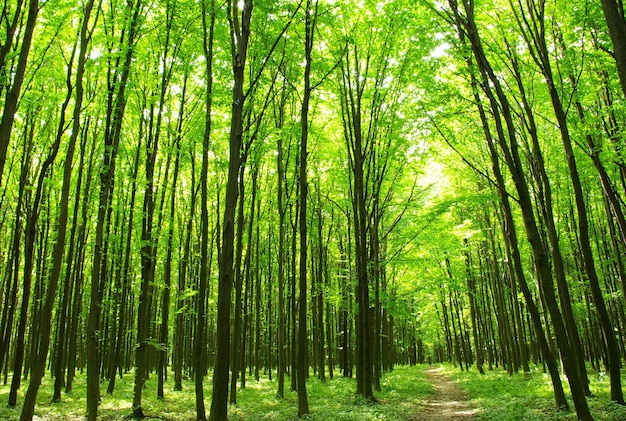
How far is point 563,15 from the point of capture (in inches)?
401

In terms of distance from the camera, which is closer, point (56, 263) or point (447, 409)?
point (56, 263)

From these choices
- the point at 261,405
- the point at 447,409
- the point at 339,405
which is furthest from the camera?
the point at 261,405

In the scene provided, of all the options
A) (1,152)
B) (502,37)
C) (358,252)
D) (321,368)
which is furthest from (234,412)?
(502,37)

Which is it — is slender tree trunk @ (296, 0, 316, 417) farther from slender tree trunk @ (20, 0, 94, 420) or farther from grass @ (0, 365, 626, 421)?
slender tree trunk @ (20, 0, 94, 420)

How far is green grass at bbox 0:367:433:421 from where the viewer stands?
1053cm

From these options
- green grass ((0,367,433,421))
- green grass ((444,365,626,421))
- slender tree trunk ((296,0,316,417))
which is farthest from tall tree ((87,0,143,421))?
green grass ((444,365,626,421))

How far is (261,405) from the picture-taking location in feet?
44.1

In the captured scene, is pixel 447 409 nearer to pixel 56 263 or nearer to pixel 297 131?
pixel 297 131

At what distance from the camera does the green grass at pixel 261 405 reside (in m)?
10.5

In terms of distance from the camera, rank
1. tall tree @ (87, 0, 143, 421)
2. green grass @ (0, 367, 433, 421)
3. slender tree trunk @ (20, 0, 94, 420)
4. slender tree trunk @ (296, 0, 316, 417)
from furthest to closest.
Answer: green grass @ (0, 367, 433, 421) → slender tree trunk @ (296, 0, 316, 417) → tall tree @ (87, 0, 143, 421) → slender tree trunk @ (20, 0, 94, 420)

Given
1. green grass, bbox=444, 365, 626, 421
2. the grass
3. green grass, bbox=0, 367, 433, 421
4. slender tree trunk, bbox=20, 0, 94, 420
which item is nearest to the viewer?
slender tree trunk, bbox=20, 0, 94, 420

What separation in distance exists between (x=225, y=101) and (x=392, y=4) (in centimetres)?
613

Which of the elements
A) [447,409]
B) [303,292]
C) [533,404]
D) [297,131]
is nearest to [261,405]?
[303,292]

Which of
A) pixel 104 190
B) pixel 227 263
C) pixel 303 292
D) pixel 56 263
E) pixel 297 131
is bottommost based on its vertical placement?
pixel 303 292
